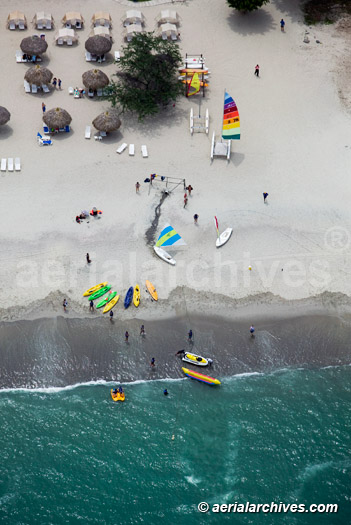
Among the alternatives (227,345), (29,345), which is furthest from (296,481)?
(29,345)

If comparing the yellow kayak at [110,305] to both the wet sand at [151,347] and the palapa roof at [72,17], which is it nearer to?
the wet sand at [151,347]

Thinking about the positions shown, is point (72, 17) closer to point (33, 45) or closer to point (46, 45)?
point (46, 45)

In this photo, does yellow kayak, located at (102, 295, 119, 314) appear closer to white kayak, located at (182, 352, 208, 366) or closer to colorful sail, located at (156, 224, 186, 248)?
colorful sail, located at (156, 224, 186, 248)

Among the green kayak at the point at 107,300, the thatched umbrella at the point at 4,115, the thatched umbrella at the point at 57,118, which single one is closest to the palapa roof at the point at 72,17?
the thatched umbrella at the point at 57,118

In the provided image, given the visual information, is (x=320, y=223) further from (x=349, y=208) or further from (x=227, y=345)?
(x=227, y=345)

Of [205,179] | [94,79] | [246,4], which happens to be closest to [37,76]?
[94,79]

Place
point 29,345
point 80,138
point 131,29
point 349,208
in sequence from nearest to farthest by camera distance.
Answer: point 29,345 → point 349,208 → point 80,138 → point 131,29
